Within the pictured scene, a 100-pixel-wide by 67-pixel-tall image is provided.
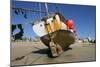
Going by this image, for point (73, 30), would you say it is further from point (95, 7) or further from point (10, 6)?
point (10, 6)

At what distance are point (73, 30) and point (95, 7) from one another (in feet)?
1.53

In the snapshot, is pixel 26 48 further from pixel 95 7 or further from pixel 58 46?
pixel 95 7

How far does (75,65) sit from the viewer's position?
9.35ft

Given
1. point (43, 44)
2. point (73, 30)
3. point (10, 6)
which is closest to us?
point (10, 6)

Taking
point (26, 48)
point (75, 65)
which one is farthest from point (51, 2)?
point (75, 65)

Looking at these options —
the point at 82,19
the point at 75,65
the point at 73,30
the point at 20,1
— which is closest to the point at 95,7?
the point at 82,19

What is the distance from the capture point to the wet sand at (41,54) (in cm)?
251

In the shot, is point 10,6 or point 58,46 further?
point 58,46

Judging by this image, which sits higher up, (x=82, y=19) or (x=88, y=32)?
(x=82, y=19)

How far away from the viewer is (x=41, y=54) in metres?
2.64

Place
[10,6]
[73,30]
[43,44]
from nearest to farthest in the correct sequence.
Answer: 1. [10,6]
2. [43,44]
3. [73,30]

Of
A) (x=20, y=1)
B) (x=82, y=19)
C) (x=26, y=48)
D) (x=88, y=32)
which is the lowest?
(x=26, y=48)

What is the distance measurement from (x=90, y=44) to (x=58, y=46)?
0.49 metres

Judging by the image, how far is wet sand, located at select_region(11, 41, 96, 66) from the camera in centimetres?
251
